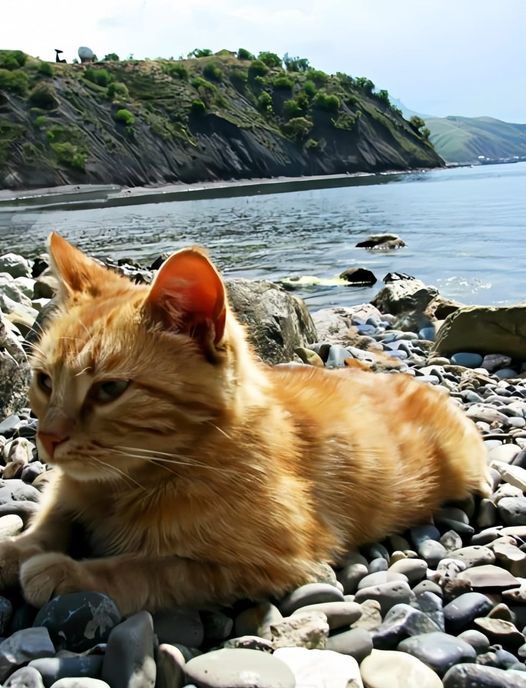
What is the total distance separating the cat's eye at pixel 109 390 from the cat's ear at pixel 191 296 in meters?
0.28

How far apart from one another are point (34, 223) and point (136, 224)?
5.78m

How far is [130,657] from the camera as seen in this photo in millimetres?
2109

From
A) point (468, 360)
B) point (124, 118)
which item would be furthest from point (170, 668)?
point (124, 118)

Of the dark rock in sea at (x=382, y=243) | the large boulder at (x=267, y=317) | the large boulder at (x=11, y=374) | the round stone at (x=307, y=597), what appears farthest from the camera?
the dark rock in sea at (x=382, y=243)

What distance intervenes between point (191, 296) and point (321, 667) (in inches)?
50.6

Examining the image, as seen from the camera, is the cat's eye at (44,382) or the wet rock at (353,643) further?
the cat's eye at (44,382)

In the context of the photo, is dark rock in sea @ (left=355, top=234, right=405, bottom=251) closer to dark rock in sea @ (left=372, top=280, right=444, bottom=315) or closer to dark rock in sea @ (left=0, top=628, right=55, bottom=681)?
dark rock in sea @ (left=372, top=280, right=444, bottom=315)

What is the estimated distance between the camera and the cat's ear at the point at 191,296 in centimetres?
237

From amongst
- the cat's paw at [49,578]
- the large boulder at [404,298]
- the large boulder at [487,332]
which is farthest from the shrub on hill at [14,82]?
the cat's paw at [49,578]

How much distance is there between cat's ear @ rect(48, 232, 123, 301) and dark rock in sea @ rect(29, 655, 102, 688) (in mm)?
1350

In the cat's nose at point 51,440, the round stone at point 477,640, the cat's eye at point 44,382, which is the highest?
the cat's eye at point 44,382

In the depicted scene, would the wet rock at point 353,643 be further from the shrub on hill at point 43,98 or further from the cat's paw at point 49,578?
the shrub on hill at point 43,98

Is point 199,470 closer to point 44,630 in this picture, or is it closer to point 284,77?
point 44,630

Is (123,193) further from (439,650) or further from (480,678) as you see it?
(480,678)
